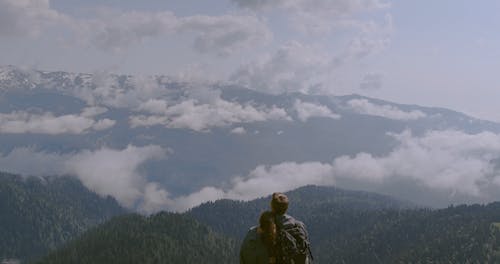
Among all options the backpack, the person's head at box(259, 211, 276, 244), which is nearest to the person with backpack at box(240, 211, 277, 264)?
the person's head at box(259, 211, 276, 244)

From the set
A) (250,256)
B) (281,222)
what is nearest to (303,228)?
(281,222)

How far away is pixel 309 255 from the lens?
23125mm

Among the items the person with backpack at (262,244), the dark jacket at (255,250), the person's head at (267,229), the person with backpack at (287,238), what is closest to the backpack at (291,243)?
the person with backpack at (287,238)

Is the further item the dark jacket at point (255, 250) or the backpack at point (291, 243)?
the backpack at point (291, 243)

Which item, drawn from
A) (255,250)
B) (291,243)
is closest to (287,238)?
(291,243)

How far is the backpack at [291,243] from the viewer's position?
875 inches

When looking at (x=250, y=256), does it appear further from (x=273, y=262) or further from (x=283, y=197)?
(x=283, y=197)

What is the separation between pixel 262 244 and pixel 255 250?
0.38 m

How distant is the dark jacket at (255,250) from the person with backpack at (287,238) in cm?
60

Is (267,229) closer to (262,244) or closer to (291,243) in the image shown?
(262,244)

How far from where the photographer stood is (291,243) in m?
22.3

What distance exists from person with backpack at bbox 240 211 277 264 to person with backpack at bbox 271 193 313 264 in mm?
375

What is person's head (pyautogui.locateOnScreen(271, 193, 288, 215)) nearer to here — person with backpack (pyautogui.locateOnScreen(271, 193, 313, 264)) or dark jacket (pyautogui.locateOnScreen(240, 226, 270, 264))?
person with backpack (pyautogui.locateOnScreen(271, 193, 313, 264))

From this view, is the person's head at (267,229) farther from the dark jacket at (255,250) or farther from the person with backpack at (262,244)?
the dark jacket at (255,250)
